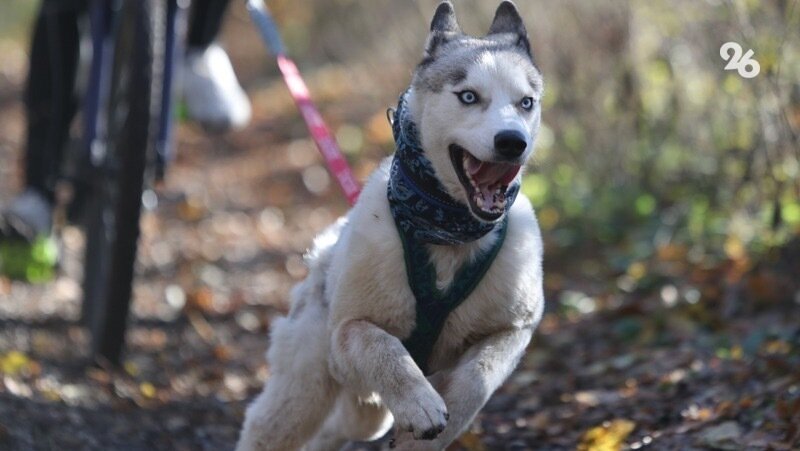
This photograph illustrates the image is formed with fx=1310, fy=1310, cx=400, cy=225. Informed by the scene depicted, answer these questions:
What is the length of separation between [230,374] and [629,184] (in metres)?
2.77

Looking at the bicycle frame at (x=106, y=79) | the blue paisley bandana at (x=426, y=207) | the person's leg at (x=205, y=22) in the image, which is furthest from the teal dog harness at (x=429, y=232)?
the person's leg at (x=205, y=22)

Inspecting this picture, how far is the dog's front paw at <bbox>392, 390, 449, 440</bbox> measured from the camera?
3.31 metres

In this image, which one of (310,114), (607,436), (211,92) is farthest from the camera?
(211,92)

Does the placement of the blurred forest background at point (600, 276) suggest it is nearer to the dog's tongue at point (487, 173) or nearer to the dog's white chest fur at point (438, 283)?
the dog's white chest fur at point (438, 283)

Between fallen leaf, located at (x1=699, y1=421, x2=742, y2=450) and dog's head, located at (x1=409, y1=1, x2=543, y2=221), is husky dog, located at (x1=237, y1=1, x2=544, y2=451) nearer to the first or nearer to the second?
dog's head, located at (x1=409, y1=1, x2=543, y2=221)

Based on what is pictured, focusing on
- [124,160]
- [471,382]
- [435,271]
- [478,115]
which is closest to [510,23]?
[478,115]

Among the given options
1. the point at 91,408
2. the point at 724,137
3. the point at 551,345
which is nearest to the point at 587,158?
the point at 724,137

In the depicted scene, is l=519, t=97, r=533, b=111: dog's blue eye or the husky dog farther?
l=519, t=97, r=533, b=111: dog's blue eye

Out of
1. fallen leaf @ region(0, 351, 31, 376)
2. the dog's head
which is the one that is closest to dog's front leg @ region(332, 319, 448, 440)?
the dog's head

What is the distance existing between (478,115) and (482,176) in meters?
0.18

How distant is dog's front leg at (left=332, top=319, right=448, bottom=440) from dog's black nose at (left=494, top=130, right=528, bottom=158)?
61 cm

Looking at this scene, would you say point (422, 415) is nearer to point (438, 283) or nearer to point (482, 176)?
point (438, 283)

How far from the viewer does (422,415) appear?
3324mm

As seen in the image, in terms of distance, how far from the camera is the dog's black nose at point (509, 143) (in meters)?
3.39
